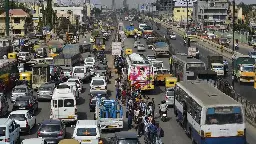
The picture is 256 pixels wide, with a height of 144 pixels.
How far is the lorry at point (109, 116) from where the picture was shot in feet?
91.4

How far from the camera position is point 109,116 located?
92.9 feet

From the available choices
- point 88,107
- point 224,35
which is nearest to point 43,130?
point 88,107

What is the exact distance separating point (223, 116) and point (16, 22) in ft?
351

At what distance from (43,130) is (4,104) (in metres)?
9.22

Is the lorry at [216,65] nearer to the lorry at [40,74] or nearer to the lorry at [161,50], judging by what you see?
the lorry at [40,74]

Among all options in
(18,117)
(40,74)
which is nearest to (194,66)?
(40,74)

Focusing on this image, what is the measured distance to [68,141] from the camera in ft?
64.7

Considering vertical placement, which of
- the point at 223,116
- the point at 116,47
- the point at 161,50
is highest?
the point at 116,47

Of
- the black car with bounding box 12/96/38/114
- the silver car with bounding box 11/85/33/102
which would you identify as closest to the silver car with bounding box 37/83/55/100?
the silver car with bounding box 11/85/33/102

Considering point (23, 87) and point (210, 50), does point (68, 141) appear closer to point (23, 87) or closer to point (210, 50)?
point (23, 87)

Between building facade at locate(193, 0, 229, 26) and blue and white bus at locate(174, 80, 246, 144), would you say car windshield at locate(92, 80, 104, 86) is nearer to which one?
blue and white bus at locate(174, 80, 246, 144)

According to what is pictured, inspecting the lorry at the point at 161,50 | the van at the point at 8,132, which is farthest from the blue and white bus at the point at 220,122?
the lorry at the point at 161,50

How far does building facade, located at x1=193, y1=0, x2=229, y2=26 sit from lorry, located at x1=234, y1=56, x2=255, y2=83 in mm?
133157

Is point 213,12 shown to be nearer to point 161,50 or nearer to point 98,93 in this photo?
point 161,50
